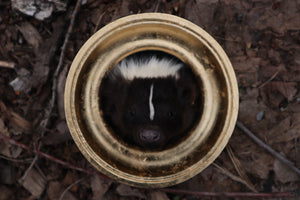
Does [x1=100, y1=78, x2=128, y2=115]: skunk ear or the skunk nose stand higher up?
[x1=100, y1=78, x2=128, y2=115]: skunk ear

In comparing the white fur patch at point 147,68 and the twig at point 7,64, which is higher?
the white fur patch at point 147,68

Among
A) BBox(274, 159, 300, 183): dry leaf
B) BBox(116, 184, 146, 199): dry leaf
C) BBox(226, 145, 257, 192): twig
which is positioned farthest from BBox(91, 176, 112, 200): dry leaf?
BBox(274, 159, 300, 183): dry leaf

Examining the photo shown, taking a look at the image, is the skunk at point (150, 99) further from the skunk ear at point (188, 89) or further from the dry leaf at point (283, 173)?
the dry leaf at point (283, 173)

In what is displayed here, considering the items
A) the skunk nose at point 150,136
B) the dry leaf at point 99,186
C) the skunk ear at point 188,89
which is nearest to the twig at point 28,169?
the dry leaf at point 99,186

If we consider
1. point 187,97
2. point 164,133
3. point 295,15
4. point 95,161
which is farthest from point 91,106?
point 295,15

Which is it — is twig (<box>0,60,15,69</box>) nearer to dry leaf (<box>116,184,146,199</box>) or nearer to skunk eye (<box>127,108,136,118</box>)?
skunk eye (<box>127,108,136,118</box>)

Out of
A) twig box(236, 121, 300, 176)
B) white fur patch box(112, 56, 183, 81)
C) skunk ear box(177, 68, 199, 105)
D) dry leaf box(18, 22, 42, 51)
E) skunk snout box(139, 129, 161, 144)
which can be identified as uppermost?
dry leaf box(18, 22, 42, 51)

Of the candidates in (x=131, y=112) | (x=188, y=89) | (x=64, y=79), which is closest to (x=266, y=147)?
(x=188, y=89)

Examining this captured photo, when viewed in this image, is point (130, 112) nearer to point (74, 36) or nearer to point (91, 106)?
point (91, 106)
